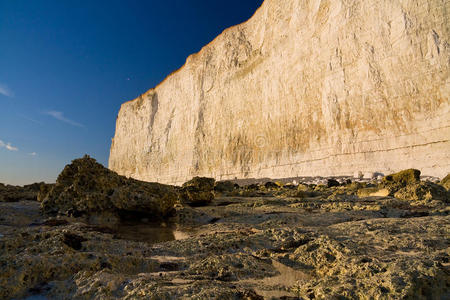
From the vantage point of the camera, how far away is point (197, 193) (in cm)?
651

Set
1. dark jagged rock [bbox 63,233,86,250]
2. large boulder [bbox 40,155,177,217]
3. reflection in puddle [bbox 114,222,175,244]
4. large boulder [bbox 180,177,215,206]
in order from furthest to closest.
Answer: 1. large boulder [bbox 180,177,215,206]
2. large boulder [bbox 40,155,177,217]
3. reflection in puddle [bbox 114,222,175,244]
4. dark jagged rock [bbox 63,233,86,250]

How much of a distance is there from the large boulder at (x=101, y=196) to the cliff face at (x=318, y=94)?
11661 mm

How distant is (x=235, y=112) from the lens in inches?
859

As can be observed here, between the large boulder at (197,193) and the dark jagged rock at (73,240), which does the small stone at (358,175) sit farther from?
the dark jagged rock at (73,240)

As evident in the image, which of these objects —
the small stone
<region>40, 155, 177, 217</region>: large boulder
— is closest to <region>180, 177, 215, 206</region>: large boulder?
<region>40, 155, 177, 217</region>: large boulder

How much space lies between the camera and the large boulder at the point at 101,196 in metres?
3.93

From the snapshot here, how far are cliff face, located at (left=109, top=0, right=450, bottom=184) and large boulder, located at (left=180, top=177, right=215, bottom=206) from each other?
9701 millimetres

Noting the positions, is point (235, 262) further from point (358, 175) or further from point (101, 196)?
point (358, 175)

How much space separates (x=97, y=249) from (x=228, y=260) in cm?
117

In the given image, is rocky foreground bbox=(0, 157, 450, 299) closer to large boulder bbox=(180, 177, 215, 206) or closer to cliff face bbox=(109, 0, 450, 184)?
large boulder bbox=(180, 177, 215, 206)

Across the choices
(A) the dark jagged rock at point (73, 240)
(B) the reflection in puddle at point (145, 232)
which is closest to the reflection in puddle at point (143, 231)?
(B) the reflection in puddle at point (145, 232)

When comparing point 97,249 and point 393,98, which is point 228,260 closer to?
point 97,249

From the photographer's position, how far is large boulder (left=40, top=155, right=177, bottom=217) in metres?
3.93

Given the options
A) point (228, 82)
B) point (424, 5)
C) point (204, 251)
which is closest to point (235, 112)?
point (228, 82)
